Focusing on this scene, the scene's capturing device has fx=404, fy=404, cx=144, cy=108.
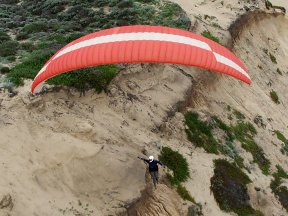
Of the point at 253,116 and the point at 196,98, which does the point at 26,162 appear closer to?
the point at 196,98

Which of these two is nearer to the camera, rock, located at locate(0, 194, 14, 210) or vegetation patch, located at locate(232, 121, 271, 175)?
rock, located at locate(0, 194, 14, 210)

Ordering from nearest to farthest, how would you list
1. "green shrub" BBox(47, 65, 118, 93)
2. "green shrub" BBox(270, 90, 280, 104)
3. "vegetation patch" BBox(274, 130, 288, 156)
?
"green shrub" BBox(47, 65, 118, 93), "vegetation patch" BBox(274, 130, 288, 156), "green shrub" BBox(270, 90, 280, 104)

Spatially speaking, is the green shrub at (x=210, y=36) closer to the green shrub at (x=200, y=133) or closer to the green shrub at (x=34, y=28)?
the green shrub at (x=200, y=133)

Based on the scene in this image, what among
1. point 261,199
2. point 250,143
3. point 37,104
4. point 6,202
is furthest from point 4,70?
point 261,199

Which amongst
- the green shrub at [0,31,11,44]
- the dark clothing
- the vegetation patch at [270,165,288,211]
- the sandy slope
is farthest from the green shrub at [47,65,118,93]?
the vegetation patch at [270,165,288,211]

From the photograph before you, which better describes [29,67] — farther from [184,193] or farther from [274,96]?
[274,96]

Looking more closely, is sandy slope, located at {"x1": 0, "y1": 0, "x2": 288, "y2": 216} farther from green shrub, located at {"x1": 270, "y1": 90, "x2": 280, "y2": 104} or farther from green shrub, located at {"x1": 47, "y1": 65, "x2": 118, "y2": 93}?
green shrub, located at {"x1": 270, "y1": 90, "x2": 280, "y2": 104}
